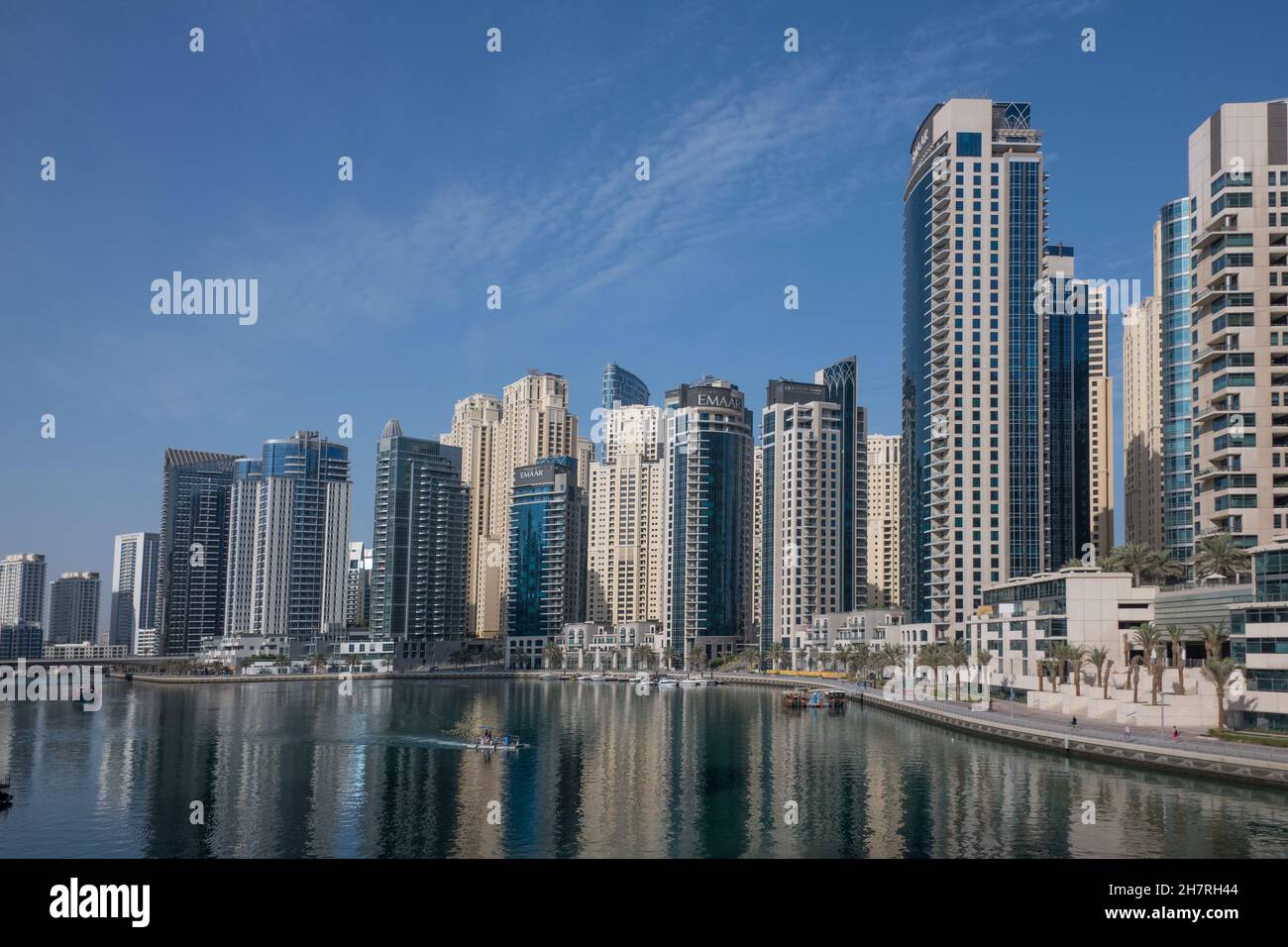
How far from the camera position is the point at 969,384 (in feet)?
593

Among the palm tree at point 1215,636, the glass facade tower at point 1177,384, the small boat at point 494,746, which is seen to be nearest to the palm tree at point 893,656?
the glass facade tower at point 1177,384

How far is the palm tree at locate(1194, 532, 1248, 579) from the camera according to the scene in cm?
10688

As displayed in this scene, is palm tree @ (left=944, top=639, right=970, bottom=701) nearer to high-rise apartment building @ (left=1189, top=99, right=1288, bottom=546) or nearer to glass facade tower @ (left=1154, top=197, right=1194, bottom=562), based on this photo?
glass facade tower @ (left=1154, top=197, right=1194, bottom=562)

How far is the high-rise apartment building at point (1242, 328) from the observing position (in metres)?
120

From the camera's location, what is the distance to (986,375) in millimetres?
180875

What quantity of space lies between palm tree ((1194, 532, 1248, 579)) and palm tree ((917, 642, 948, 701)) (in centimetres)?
4343

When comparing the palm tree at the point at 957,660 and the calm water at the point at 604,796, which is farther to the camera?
the palm tree at the point at 957,660

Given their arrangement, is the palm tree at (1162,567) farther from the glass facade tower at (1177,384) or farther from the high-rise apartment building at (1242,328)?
the glass facade tower at (1177,384)

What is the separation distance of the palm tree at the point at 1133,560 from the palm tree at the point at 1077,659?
14102mm

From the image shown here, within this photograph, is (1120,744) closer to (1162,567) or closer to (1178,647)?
(1178,647)

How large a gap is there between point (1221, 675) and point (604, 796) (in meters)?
49.3
